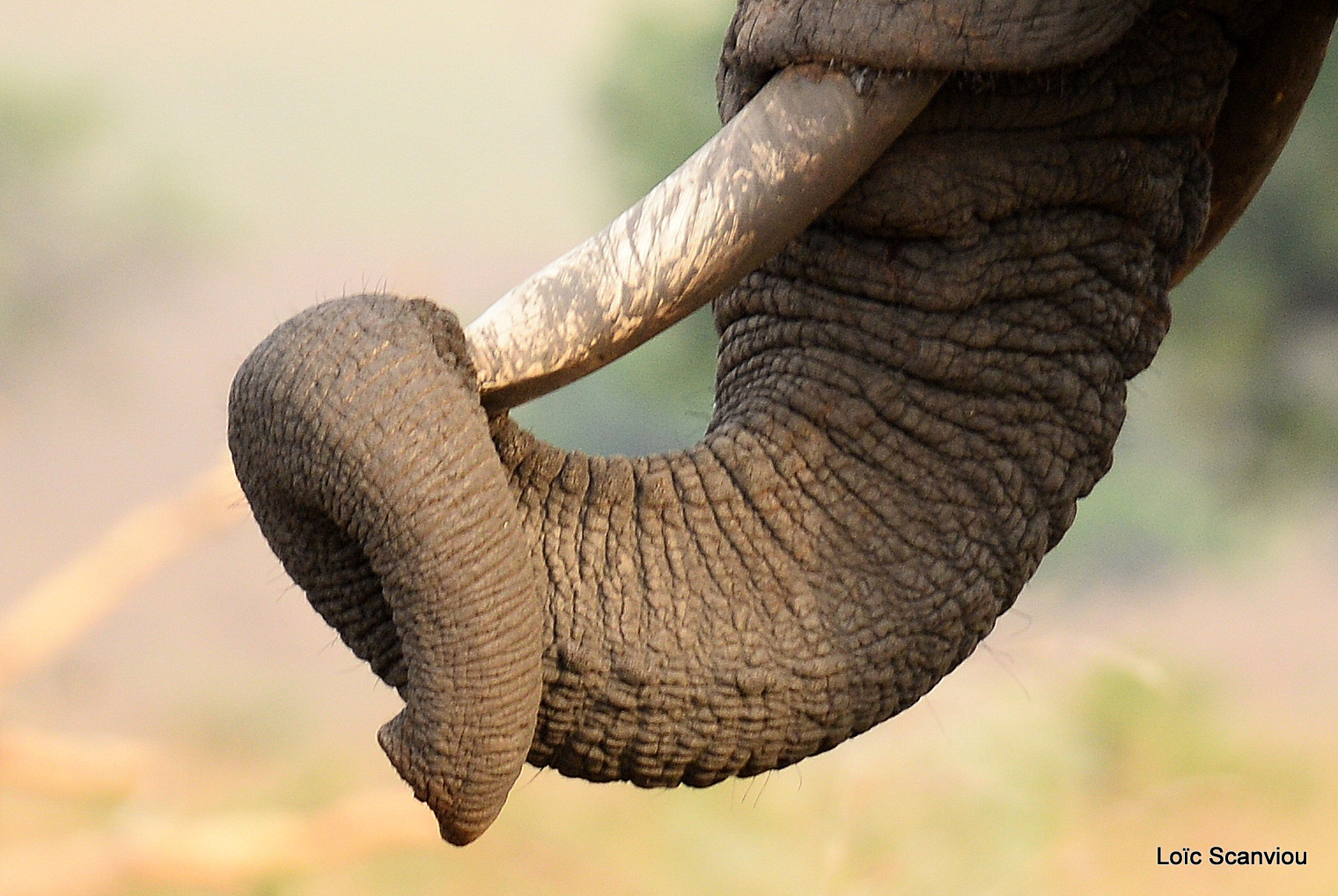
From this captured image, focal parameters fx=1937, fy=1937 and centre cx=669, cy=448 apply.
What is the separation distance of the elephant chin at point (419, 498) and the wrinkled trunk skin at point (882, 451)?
71 millimetres

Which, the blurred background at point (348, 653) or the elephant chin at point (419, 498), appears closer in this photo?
the elephant chin at point (419, 498)

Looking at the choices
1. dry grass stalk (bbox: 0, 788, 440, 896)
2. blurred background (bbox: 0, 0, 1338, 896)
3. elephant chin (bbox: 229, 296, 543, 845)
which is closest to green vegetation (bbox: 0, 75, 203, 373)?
blurred background (bbox: 0, 0, 1338, 896)

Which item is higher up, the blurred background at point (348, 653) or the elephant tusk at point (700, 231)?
the blurred background at point (348, 653)

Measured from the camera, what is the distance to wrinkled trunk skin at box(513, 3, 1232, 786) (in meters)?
1.03

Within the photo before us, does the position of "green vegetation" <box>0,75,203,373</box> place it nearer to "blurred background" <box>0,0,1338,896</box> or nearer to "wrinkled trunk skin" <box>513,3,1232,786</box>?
"blurred background" <box>0,0,1338,896</box>

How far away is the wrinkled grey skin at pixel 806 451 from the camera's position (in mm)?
917

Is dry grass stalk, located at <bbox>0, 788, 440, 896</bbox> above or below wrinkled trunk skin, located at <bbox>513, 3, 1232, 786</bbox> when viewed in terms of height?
above

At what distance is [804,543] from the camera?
107 centimetres

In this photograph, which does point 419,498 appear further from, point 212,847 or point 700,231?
point 212,847

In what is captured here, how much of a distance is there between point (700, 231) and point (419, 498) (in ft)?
0.66

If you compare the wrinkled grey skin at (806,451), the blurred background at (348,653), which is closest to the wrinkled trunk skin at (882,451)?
the wrinkled grey skin at (806,451)

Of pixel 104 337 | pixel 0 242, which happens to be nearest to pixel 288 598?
pixel 104 337

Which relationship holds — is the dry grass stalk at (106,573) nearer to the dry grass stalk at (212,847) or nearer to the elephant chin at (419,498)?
the dry grass stalk at (212,847)

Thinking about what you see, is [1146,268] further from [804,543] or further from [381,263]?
[381,263]
